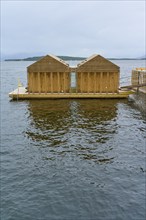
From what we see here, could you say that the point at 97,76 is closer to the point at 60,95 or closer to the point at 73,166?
the point at 60,95

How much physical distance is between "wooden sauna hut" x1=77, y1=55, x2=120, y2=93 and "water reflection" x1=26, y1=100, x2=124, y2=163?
162 inches

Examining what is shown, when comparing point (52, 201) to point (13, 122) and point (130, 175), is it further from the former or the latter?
point (13, 122)

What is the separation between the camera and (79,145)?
2133 centimetres

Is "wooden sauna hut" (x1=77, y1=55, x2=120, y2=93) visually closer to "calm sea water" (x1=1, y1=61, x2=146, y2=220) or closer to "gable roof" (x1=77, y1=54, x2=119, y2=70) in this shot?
"gable roof" (x1=77, y1=54, x2=119, y2=70)

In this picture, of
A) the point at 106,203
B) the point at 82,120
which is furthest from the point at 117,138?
the point at 106,203

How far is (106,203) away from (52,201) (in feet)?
8.46

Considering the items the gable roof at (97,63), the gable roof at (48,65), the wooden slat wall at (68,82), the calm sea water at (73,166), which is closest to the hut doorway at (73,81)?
the wooden slat wall at (68,82)

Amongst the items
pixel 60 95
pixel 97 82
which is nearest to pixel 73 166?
pixel 60 95

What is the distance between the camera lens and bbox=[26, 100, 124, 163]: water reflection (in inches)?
791

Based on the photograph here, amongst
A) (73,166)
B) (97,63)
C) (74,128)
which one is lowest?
(73,166)

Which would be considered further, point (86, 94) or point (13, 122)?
point (86, 94)

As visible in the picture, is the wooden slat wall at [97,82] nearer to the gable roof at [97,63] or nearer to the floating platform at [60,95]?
the gable roof at [97,63]

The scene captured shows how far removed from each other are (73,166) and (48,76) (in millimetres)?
26577

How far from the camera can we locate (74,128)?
2614cm
